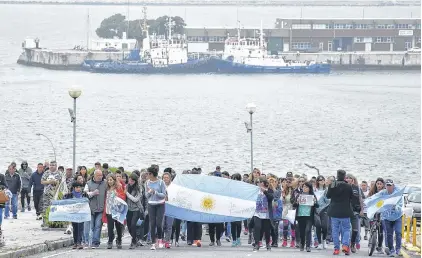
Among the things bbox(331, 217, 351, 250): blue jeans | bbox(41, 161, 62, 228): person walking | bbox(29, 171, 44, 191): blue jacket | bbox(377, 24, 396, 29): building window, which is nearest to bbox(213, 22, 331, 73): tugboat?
bbox(377, 24, 396, 29): building window

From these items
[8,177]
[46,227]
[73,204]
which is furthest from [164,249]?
[8,177]

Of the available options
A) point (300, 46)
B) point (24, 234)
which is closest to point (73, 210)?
point (24, 234)

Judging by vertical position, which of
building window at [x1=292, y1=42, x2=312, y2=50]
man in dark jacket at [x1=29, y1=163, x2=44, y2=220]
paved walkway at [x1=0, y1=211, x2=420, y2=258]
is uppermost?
building window at [x1=292, y1=42, x2=312, y2=50]

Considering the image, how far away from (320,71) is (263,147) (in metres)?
89.0

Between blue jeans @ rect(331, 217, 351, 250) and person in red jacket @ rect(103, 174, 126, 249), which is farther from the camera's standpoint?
person in red jacket @ rect(103, 174, 126, 249)

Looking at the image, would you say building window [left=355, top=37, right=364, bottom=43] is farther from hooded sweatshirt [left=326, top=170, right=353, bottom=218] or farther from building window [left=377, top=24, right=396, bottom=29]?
hooded sweatshirt [left=326, top=170, right=353, bottom=218]

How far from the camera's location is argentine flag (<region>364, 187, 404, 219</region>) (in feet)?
61.9

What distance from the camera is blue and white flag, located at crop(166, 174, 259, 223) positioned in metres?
20.1

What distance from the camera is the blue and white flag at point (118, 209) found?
19.0 meters

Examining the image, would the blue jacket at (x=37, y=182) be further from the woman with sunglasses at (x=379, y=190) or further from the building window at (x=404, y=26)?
the building window at (x=404, y=26)

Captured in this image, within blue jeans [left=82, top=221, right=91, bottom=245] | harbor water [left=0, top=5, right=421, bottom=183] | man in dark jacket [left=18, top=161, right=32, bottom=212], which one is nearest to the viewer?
blue jeans [left=82, top=221, right=91, bottom=245]

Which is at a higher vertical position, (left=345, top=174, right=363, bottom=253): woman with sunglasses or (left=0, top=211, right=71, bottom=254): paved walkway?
(left=345, top=174, right=363, bottom=253): woman with sunglasses

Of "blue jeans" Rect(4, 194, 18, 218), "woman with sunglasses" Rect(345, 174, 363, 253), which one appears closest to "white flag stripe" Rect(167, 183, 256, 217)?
"woman with sunglasses" Rect(345, 174, 363, 253)

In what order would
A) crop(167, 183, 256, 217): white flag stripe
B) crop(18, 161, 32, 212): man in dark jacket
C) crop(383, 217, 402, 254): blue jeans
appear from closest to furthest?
1. crop(383, 217, 402, 254): blue jeans
2. crop(167, 183, 256, 217): white flag stripe
3. crop(18, 161, 32, 212): man in dark jacket
